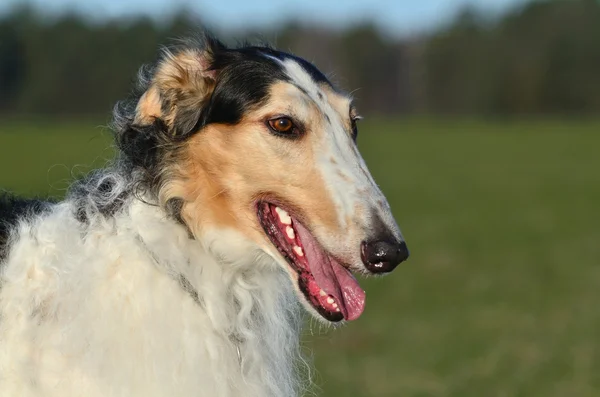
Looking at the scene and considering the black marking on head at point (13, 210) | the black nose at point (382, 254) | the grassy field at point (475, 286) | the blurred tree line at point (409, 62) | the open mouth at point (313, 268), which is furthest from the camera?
the blurred tree line at point (409, 62)

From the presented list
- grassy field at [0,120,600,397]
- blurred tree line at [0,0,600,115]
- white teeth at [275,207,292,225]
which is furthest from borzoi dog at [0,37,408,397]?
blurred tree line at [0,0,600,115]

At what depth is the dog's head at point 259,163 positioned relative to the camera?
4184 mm

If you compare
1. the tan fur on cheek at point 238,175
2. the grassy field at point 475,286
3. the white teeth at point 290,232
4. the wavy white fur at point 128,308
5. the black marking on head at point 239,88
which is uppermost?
the black marking on head at point 239,88

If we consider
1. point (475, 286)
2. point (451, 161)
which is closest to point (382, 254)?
point (475, 286)

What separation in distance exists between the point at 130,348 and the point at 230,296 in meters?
0.50

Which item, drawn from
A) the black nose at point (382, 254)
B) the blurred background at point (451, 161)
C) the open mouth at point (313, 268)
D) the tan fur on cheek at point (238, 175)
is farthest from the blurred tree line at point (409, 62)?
the black nose at point (382, 254)

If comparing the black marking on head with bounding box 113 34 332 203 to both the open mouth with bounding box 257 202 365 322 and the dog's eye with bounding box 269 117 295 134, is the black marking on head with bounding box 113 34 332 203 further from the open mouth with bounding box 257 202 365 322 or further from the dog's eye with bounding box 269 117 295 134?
the open mouth with bounding box 257 202 365 322

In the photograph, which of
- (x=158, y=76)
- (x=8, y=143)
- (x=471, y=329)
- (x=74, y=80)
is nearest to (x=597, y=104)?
(x=74, y=80)

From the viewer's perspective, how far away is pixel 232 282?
4.30m

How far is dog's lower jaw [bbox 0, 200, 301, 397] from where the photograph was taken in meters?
4.02

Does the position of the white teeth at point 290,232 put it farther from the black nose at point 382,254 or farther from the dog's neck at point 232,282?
the black nose at point 382,254

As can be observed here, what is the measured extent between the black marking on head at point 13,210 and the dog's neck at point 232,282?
50 cm

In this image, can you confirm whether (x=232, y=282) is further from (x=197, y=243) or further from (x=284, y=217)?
(x=284, y=217)

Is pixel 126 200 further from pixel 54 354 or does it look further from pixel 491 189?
pixel 491 189
